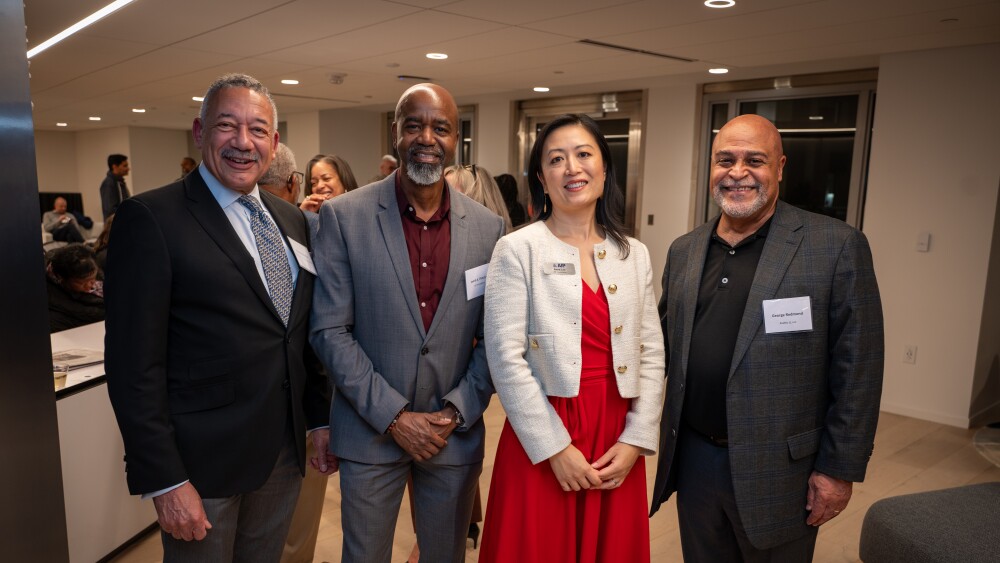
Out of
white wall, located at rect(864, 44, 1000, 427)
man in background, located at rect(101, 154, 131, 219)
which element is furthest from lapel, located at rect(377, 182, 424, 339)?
man in background, located at rect(101, 154, 131, 219)

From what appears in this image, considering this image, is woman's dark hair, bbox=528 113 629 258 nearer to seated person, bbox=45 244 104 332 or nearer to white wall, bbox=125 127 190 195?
seated person, bbox=45 244 104 332

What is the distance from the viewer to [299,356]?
5.95 feet

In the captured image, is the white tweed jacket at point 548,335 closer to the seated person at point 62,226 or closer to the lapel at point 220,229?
the lapel at point 220,229

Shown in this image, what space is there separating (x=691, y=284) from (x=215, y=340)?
4.31 feet

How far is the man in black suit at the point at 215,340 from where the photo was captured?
153 cm

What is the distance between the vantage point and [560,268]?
5.82 ft

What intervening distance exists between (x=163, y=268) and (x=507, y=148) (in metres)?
7.23

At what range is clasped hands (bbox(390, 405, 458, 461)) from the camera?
5.84ft

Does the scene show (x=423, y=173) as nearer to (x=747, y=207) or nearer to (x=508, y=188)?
(x=747, y=207)

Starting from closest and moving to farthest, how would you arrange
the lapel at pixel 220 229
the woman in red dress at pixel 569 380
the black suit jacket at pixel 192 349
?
the black suit jacket at pixel 192 349
the lapel at pixel 220 229
the woman in red dress at pixel 569 380

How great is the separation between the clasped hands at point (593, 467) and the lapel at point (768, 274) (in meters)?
0.37

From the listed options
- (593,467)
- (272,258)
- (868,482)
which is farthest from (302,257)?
(868,482)

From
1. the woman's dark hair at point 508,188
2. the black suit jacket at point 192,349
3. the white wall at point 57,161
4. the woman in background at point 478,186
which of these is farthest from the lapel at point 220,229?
the white wall at point 57,161

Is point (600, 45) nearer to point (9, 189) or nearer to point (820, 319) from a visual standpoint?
point (820, 319)
